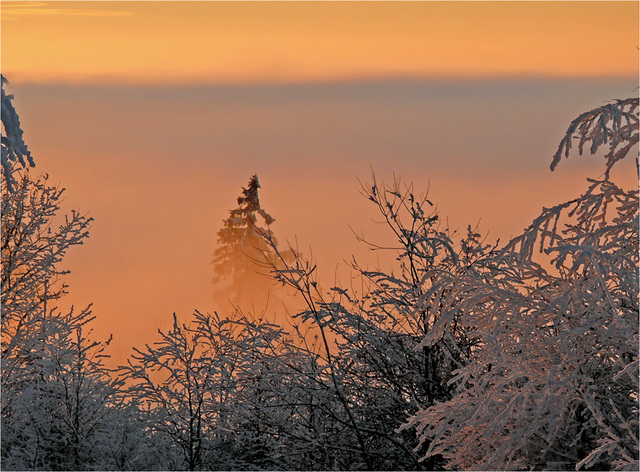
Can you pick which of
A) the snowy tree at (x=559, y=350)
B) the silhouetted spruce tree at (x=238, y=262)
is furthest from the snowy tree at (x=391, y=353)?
the silhouetted spruce tree at (x=238, y=262)

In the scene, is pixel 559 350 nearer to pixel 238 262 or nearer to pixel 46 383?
pixel 46 383

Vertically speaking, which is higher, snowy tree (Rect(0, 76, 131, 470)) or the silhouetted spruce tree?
the silhouetted spruce tree

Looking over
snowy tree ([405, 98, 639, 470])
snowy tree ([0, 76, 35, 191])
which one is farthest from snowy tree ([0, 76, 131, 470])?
snowy tree ([405, 98, 639, 470])

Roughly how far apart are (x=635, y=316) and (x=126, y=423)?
9389mm

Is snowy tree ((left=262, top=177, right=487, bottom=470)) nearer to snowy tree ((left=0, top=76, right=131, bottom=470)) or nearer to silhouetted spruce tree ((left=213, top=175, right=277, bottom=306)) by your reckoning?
snowy tree ((left=0, top=76, right=131, bottom=470))

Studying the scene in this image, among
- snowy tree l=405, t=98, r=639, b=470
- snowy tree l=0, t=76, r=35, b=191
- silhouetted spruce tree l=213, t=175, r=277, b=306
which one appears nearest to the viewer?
snowy tree l=405, t=98, r=639, b=470

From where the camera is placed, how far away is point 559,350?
772cm

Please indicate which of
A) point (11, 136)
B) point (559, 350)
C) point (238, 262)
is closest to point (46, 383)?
point (11, 136)

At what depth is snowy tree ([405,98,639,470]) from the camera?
718 cm

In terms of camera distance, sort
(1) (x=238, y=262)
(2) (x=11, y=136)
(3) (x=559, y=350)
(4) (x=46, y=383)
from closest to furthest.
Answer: (3) (x=559, y=350)
(2) (x=11, y=136)
(4) (x=46, y=383)
(1) (x=238, y=262)

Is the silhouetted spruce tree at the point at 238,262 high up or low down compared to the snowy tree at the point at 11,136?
up

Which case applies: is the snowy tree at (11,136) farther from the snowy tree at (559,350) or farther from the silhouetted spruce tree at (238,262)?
the silhouetted spruce tree at (238,262)

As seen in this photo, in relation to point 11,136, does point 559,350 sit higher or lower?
lower

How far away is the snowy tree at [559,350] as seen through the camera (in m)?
7.18
